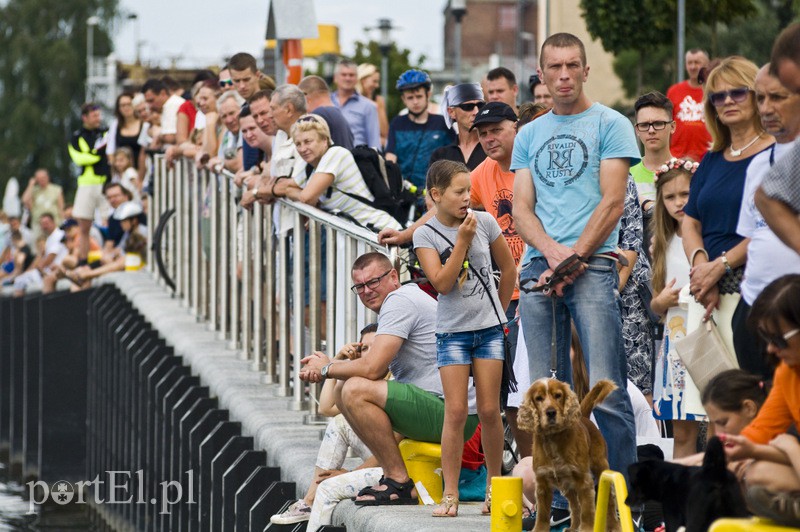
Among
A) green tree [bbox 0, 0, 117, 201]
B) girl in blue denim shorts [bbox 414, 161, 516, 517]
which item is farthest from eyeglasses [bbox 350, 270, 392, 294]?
green tree [bbox 0, 0, 117, 201]

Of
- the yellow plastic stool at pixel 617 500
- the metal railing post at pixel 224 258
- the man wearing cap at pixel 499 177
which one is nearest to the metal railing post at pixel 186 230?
the metal railing post at pixel 224 258

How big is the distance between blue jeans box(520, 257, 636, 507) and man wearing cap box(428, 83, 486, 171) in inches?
110

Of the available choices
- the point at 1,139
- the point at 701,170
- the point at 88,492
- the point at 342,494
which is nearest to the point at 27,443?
the point at 88,492

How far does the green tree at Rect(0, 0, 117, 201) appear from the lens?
71.1 meters

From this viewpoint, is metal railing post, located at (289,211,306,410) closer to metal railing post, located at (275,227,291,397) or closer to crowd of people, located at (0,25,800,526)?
metal railing post, located at (275,227,291,397)

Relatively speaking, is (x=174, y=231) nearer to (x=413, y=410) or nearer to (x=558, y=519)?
(x=413, y=410)

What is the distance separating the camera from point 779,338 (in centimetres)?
473

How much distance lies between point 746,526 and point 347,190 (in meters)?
5.99

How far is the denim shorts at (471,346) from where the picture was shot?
23.2 ft

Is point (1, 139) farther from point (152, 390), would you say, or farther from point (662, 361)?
point (662, 361)

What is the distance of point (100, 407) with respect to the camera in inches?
711

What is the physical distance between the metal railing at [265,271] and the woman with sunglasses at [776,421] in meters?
3.66

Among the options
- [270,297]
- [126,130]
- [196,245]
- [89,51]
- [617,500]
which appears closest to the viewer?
[617,500]

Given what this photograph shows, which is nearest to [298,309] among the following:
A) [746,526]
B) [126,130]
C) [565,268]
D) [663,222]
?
[663,222]
